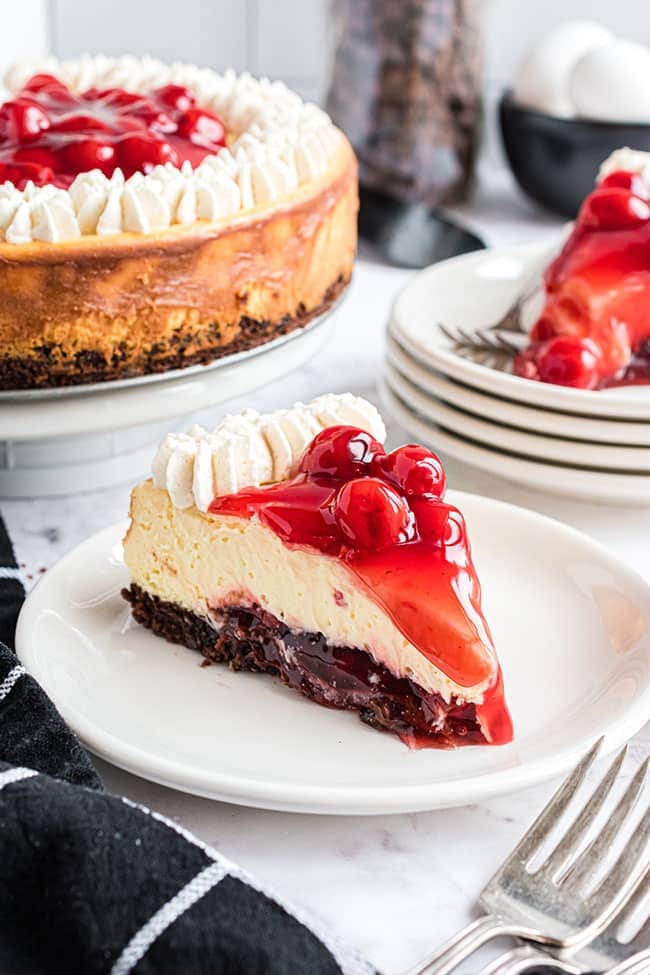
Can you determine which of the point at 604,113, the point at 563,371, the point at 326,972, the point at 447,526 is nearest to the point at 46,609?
the point at 447,526

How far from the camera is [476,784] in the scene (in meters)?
1.08

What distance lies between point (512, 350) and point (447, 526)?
718 mm

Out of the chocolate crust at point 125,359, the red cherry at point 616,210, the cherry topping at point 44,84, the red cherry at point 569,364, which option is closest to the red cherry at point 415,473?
the chocolate crust at point 125,359

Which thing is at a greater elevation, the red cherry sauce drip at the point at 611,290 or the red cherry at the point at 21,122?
the red cherry at the point at 21,122

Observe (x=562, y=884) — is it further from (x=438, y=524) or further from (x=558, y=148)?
(x=558, y=148)

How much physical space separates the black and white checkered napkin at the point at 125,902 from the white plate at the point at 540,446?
2.66ft

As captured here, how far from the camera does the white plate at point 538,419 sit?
163 cm

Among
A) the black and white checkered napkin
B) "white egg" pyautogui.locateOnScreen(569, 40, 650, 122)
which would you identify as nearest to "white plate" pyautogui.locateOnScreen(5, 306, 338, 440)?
the black and white checkered napkin

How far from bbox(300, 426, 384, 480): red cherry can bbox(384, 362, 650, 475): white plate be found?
1.34ft

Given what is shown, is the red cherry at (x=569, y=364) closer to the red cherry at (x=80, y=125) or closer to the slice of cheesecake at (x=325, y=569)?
the slice of cheesecake at (x=325, y=569)

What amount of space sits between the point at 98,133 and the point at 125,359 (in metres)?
0.35

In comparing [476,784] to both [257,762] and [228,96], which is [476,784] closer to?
[257,762]

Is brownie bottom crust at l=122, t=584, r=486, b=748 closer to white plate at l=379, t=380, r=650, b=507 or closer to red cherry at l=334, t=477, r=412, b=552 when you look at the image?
red cherry at l=334, t=477, r=412, b=552

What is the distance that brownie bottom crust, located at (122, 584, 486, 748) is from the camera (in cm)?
120
